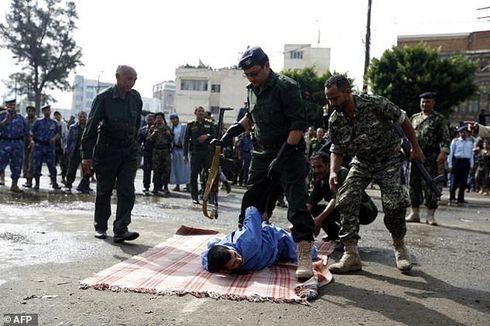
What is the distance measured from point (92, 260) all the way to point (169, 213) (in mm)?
3745

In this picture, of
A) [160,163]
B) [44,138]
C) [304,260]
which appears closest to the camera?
[304,260]

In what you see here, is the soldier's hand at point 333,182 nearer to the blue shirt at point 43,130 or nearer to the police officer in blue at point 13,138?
the police officer in blue at point 13,138

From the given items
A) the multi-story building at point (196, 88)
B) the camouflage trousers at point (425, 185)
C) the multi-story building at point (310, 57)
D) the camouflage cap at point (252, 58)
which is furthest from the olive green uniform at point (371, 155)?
the multi-story building at point (310, 57)

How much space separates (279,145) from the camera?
4504 millimetres

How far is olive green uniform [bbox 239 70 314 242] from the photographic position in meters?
4.29

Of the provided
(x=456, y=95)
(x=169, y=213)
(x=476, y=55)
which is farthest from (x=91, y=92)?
(x=169, y=213)

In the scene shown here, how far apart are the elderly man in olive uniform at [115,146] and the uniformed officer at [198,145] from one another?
4071 millimetres

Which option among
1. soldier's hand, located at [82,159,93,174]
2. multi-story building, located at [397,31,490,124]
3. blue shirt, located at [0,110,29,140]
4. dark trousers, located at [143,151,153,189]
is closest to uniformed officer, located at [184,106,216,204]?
dark trousers, located at [143,151,153,189]

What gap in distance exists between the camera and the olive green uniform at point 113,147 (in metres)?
5.66

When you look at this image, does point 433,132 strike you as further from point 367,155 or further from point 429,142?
point 367,155

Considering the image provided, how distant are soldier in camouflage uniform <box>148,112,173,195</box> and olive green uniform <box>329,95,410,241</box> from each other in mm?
7554

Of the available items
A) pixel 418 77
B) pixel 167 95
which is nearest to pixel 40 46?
pixel 418 77

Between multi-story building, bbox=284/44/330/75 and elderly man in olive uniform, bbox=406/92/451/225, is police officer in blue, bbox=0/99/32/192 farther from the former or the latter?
multi-story building, bbox=284/44/330/75

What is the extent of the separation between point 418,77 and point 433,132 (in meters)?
22.2
